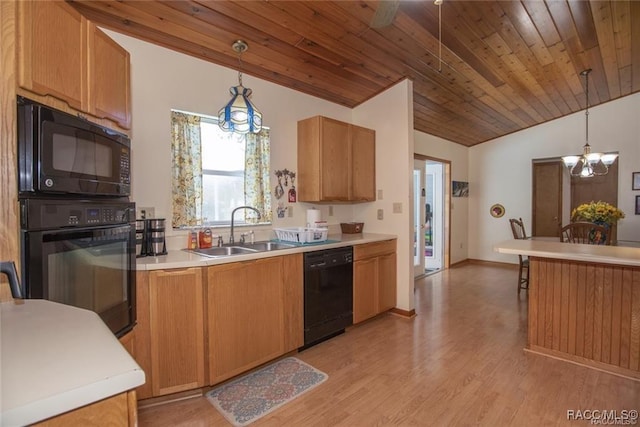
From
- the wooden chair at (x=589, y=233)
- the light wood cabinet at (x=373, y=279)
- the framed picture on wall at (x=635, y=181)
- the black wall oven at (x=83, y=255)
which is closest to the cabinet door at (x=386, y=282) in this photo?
the light wood cabinet at (x=373, y=279)

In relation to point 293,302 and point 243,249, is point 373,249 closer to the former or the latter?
point 293,302

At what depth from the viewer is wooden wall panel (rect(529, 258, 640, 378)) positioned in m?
2.33

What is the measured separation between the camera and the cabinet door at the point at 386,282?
350 centimetres

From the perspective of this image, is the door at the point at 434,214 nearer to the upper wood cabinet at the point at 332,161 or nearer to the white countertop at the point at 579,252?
the upper wood cabinet at the point at 332,161

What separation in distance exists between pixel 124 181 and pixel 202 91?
4.26 feet

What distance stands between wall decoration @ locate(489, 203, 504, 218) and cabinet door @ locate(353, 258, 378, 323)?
4.19 metres

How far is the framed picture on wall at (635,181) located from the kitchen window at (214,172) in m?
5.81

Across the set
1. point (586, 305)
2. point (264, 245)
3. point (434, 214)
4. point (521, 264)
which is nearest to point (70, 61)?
point (264, 245)

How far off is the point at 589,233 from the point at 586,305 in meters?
1.44

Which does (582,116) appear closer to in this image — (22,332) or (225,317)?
(225,317)

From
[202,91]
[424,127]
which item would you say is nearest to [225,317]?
[202,91]

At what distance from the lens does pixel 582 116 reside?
5.46 m

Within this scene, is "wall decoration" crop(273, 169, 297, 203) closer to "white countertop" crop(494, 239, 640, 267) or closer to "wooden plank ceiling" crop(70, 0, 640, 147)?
"wooden plank ceiling" crop(70, 0, 640, 147)

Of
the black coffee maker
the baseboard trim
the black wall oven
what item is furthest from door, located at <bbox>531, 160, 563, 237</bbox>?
the black wall oven
